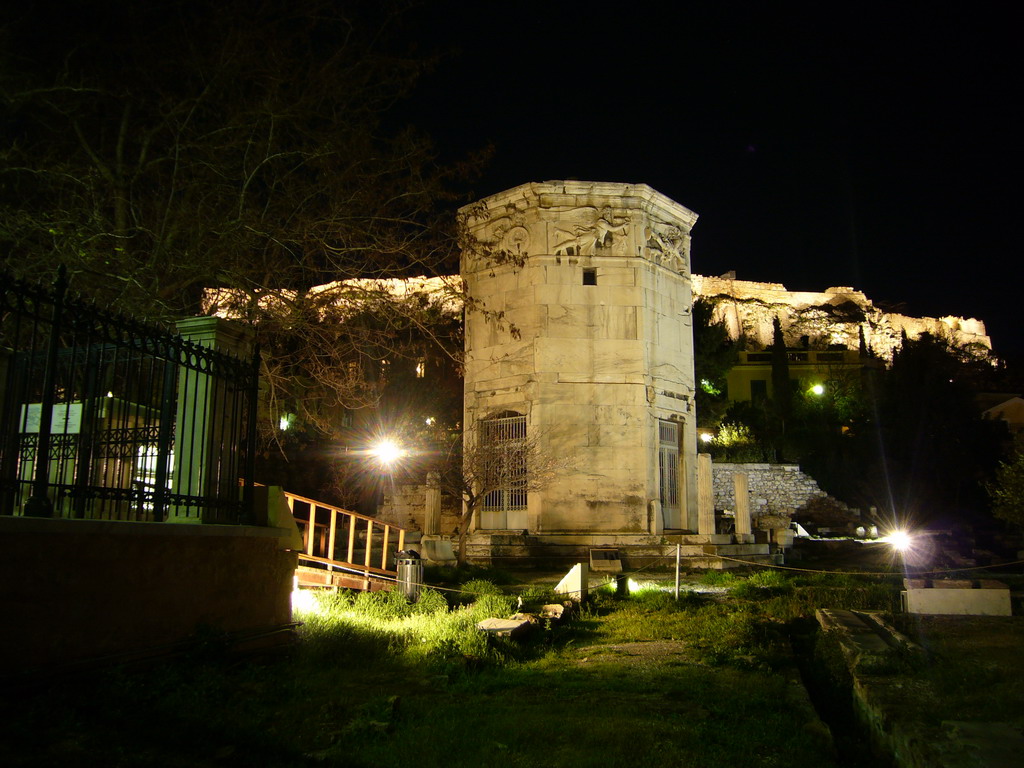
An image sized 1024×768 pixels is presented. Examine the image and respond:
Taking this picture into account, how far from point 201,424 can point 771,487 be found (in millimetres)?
30330

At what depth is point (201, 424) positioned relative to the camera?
677cm

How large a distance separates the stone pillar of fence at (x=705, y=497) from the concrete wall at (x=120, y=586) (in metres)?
14.6

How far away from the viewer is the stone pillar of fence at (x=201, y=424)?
638 centimetres

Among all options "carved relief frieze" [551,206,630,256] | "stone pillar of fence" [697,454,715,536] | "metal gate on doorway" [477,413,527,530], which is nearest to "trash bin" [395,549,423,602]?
"metal gate on doorway" [477,413,527,530]

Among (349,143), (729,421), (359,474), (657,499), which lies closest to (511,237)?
(657,499)

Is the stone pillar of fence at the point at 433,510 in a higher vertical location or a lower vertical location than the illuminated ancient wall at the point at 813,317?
lower

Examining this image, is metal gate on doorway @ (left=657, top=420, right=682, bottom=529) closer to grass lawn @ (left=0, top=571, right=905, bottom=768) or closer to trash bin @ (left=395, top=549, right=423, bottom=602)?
trash bin @ (left=395, top=549, right=423, bottom=602)

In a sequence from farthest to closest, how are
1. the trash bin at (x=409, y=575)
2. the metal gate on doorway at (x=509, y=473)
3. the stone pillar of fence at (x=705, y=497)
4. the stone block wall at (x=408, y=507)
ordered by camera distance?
the stone block wall at (x=408, y=507) → the stone pillar of fence at (x=705, y=497) → the metal gate on doorway at (x=509, y=473) → the trash bin at (x=409, y=575)

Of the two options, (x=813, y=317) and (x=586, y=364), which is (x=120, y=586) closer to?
(x=586, y=364)

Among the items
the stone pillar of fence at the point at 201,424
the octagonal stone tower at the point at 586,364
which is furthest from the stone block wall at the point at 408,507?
the stone pillar of fence at the point at 201,424

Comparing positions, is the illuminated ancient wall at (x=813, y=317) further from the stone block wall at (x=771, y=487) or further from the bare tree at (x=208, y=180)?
the bare tree at (x=208, y=180)

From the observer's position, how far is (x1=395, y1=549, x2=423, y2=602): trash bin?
33.9ft

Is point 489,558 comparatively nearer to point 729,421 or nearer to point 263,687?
point 263,687

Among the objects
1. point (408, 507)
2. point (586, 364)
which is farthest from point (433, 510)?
point (408, 507)
